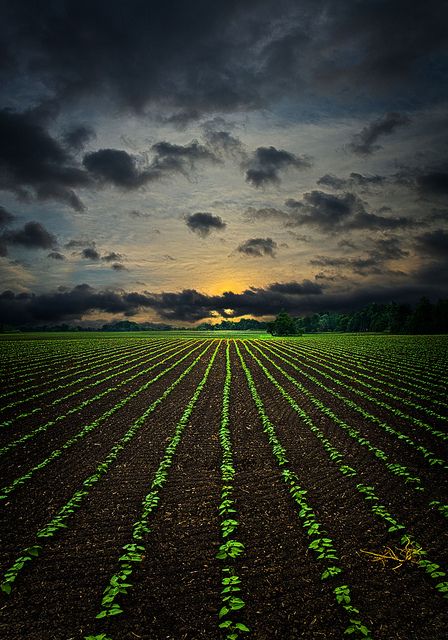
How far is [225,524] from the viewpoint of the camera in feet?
24.6

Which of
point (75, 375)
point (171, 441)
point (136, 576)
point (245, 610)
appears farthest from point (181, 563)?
point (75, 375)

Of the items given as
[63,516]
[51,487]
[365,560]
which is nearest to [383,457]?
[365,560]

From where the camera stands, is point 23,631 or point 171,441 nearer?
point 23,631

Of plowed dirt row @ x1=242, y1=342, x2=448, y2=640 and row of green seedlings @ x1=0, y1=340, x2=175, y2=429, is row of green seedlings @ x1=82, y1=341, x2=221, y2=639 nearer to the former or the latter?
plowed dirt row @ x1=242, y1=342, x2=448, y2=640

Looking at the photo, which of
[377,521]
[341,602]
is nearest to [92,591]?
[341,602]

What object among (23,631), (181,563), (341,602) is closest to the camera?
(23,631)

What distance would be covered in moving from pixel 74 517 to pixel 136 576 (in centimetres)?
281

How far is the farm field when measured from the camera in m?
5.27

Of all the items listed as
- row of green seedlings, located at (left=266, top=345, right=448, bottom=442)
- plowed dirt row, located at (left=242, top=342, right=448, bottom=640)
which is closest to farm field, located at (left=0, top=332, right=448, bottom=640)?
plowed dirt row, located at (left=242, top=342, right=448, bottom=640)

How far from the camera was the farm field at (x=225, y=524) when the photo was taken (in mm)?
5270

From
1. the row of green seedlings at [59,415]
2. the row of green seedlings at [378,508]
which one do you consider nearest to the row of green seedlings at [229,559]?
the row of green seedlings at [378,508]

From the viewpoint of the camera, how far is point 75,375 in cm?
2850

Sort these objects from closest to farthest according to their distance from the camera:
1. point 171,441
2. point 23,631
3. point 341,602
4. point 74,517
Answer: point 23,631, point 341,602, point 74,517, point 171,441

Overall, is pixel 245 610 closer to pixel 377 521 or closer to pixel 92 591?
pixel 92 591
